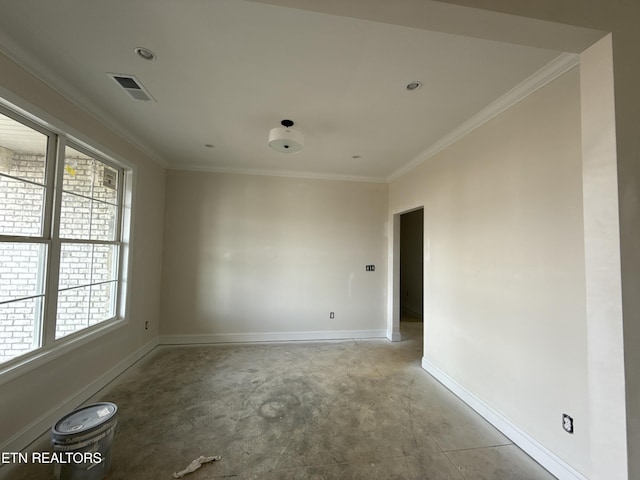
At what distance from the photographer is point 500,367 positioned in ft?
7.30

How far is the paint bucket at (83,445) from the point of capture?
153 centimetres

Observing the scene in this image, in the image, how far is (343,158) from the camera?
3.74 meters

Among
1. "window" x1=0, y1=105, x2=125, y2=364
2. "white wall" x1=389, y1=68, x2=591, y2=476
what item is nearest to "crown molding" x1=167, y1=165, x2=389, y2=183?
"window" x1=0, y1=105, x2=125, y2=364

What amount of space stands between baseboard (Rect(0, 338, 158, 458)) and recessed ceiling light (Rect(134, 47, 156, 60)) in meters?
2.76

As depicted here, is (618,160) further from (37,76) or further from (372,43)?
(37,76)

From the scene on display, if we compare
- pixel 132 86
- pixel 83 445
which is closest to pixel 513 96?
pixel 132 86

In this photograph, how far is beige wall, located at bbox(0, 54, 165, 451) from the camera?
1824 millimetres

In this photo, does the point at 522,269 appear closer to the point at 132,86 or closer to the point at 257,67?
the point at 257,67

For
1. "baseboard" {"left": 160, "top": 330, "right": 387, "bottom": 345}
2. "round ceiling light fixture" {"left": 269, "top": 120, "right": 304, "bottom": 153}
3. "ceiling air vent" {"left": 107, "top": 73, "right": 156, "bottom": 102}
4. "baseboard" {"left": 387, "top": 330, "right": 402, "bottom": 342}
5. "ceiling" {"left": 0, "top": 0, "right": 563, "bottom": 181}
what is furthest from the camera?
"baseboard" {"left": 387, "top": 330, "right": 402, "bottom": 342}

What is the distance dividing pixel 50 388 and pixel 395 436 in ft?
9.20

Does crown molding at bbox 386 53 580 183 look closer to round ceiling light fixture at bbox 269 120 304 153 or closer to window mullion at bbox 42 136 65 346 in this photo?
round ceiling light fixture at bbox 269 120 304 153

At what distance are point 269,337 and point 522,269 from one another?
11.7 feet

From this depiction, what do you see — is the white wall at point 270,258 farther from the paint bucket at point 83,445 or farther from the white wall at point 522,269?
the paint bucket at point 83,445

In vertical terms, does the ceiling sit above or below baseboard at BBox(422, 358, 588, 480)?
above
